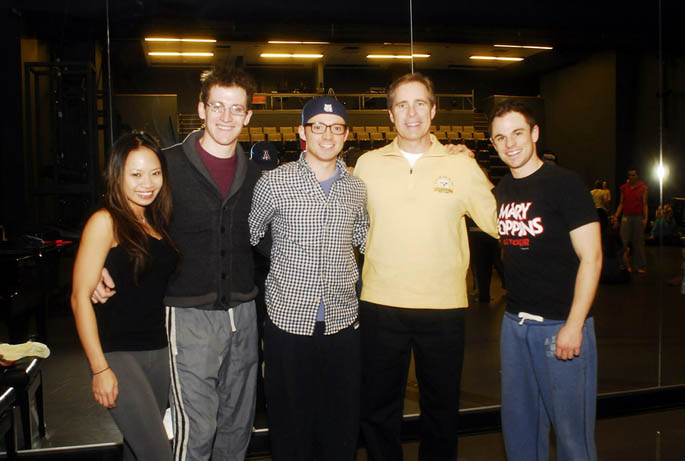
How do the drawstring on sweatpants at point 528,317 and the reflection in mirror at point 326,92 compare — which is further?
the reflection in mirror at point 326,92

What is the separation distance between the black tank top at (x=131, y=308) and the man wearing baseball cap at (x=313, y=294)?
0.47 meters

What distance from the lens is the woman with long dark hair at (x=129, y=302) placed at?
1842 mm

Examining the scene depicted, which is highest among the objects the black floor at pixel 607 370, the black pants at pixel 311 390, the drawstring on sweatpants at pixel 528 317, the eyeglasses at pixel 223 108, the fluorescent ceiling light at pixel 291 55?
the fluorescent ceiling light at pixel 291 55

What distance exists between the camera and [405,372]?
97.5 inches

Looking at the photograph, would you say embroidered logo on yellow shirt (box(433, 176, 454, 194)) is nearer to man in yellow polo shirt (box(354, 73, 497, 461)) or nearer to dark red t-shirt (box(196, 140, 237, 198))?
man in yellow polo shirt (box(354, 73, 497, 461))

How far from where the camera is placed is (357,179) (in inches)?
94.9

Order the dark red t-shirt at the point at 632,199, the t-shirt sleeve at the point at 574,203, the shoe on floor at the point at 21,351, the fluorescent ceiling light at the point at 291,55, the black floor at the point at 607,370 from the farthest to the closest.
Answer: the dark red t-shirt at the point at 632,199 < the fluorescent ceiling light at the point at 291,55 < the black floor at the point at 607,370 < the shoe on floor at the point at 21,351 < the t-shirt sleeve at the point at 574,203

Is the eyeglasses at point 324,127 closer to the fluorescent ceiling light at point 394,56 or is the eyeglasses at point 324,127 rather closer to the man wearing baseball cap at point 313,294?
the man wearing baseball cap at point 313,294

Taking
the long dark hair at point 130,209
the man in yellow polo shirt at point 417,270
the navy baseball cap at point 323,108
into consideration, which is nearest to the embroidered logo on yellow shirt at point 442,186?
the man in yellow polo shirt at point 417,270

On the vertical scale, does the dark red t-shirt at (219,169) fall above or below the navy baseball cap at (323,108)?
below

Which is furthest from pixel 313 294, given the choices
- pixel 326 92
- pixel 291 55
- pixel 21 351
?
pixel 291 55

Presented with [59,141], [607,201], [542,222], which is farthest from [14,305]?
[607,201]

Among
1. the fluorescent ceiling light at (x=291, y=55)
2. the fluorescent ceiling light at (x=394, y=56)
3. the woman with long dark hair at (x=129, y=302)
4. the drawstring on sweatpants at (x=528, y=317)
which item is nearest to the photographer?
the woman with long dark hair at (x=129, y=302)

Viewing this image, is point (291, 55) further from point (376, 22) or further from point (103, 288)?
point (103, 288)
